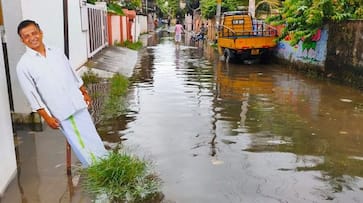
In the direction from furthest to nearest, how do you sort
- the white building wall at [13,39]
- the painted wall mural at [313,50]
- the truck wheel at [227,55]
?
1. the truck wheel at [227,55]
2. the painted wall mural at [313,50]
3. the white building wall at [13,39]

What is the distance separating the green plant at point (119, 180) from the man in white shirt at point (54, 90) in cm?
18

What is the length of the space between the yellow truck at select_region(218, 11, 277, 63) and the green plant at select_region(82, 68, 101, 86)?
667 centimetres

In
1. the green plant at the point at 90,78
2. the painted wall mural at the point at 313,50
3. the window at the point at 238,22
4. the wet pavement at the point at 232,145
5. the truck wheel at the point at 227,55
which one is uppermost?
the window at the point at 238,22

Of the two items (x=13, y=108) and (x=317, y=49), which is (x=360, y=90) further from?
(x=13, y=108)

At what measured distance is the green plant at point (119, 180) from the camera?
3623mm

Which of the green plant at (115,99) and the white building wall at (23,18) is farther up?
the white building wall at (23,18)

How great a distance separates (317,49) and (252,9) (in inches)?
283

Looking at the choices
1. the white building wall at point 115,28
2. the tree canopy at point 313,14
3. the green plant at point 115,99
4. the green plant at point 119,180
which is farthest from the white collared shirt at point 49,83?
the white building wall at point 115,28

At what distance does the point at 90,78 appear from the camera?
32.1ft

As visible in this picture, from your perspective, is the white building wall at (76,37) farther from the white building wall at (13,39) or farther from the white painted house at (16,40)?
the white building wall at (13,39)

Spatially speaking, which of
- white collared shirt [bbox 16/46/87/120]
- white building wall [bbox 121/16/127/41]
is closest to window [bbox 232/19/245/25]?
white building wall [bbox 121/16/127/41]

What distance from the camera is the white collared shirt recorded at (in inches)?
136

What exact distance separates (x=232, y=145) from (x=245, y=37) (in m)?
10.1

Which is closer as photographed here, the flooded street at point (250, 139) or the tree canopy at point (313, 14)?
the flooded street at point (250, 139)
